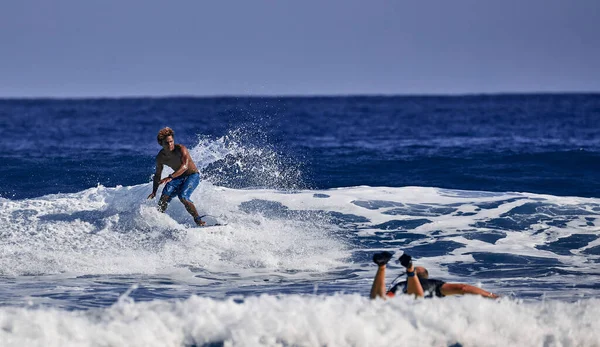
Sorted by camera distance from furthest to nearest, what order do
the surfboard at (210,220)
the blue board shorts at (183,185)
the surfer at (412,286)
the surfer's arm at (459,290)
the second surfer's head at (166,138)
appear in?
1. the surfboard at (210,220)
2. the blue board shorts at (183,185)
3. the second surfer's head at (166,138)
4. the surfer's arm at (459,290)
5. the surfer at (412,286)

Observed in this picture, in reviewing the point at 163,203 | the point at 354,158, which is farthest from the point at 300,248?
the point at 354,158

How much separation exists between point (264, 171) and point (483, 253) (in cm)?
933

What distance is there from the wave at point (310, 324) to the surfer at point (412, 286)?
0.19 metres

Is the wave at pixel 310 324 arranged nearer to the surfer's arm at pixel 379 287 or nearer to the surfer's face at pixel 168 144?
the surfer's arm at pixel 379 287

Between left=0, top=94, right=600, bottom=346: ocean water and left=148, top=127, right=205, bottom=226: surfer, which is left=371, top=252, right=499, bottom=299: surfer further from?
left=148, top=127, right=205, bottom=226: surfer

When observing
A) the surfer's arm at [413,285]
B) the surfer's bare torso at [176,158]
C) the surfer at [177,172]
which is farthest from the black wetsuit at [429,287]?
the surfer's bare torso at [176,158]

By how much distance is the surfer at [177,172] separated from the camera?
13406 mm

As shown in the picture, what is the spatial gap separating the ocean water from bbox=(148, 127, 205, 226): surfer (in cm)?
55

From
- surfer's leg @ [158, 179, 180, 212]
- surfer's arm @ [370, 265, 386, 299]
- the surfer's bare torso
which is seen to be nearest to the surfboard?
surfer's leg @ [158, 179, 180, 212]

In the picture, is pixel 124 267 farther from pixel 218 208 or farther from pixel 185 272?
pixel 218 208

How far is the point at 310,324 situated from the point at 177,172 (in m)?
6.18

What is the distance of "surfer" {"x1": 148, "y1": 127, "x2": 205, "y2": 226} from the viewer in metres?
13.4

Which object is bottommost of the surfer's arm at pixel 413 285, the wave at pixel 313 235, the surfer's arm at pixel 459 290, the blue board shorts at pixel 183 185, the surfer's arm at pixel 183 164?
the wave at pixel 313 235

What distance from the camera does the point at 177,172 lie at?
44.1ft
